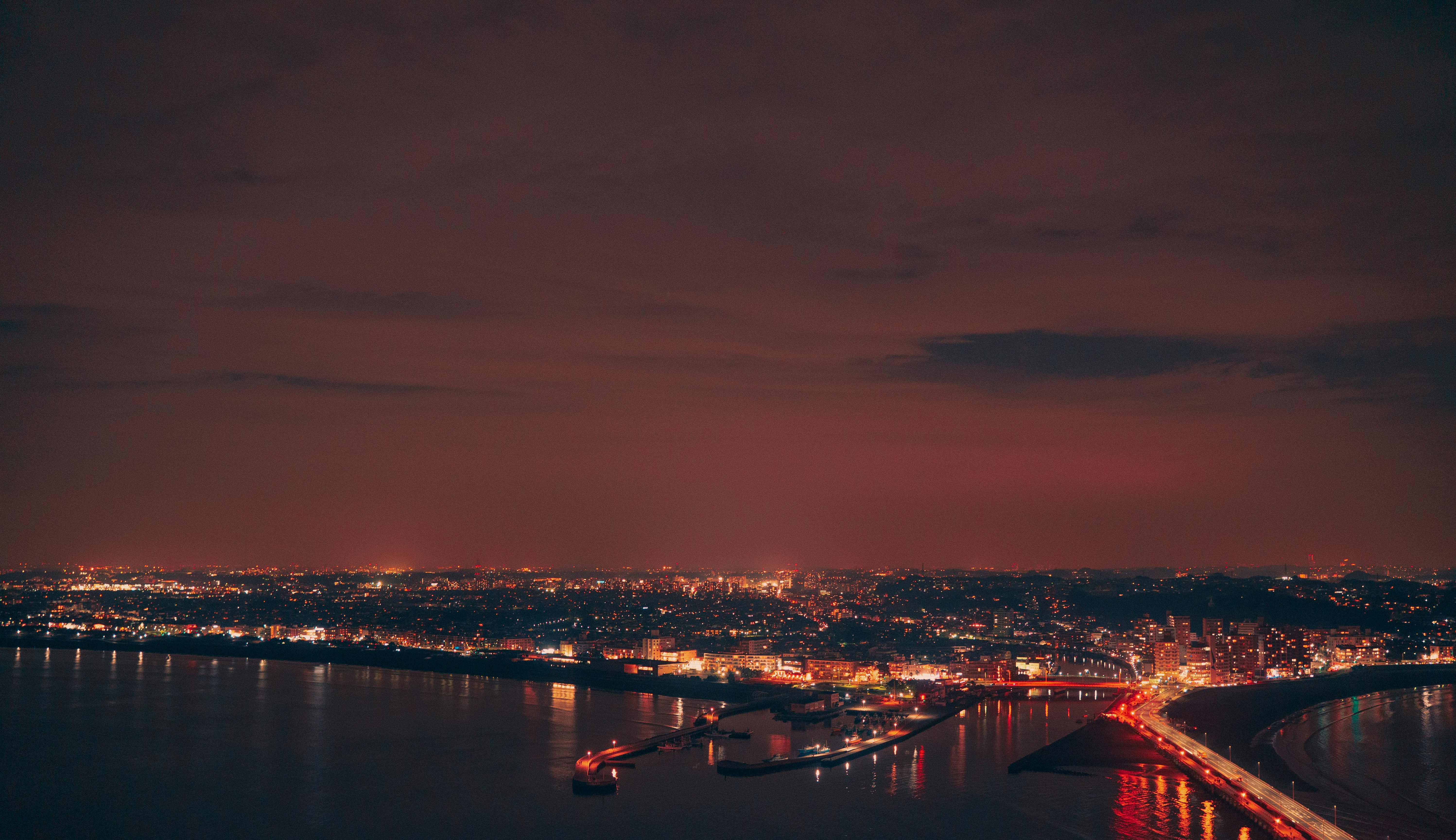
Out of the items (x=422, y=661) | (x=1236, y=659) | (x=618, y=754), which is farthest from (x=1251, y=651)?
(x=422, y=661)

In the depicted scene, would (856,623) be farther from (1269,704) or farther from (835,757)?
(835,757)

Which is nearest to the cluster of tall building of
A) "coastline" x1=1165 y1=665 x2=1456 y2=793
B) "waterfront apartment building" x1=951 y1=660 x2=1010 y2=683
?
"coastline" x1=1165 y1=665 x2=1456 y2=793

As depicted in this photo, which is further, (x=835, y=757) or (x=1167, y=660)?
(x=1167, y=660)

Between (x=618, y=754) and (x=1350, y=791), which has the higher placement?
(x=1350, y=791)

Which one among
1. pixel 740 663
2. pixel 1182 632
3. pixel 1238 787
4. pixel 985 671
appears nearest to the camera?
pixel 1238 787

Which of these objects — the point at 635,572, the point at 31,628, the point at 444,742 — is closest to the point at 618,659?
the point at 444,742

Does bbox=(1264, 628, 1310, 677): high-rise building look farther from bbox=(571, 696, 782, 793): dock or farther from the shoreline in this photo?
bbox=(571, 696, 782, 793): dock

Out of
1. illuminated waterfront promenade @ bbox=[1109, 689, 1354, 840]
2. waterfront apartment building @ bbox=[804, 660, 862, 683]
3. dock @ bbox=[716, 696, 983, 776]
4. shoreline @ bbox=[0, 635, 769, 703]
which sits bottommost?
shoreline @ bbox=[0, 635, 769, 703]
